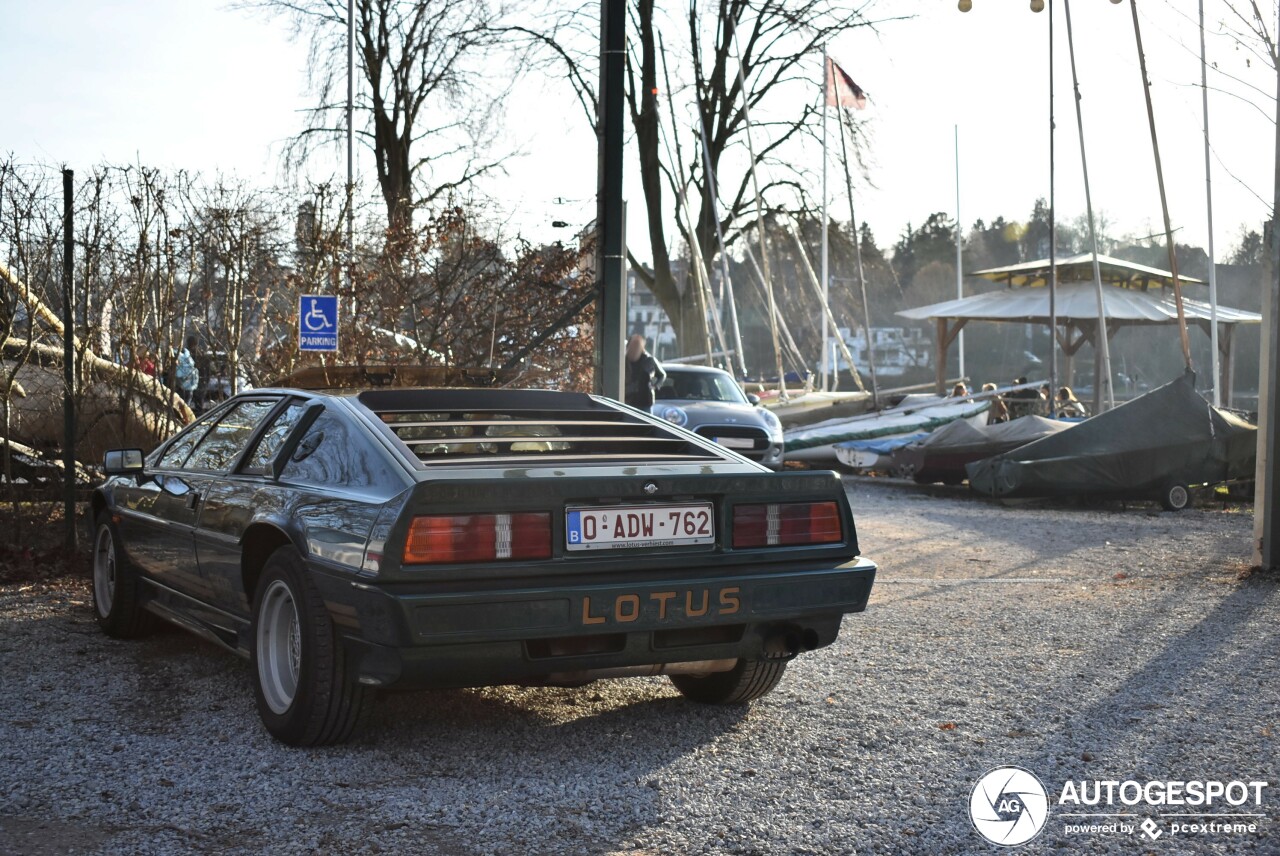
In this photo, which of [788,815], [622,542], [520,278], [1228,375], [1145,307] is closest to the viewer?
[788,815]

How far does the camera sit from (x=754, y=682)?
5.25 m

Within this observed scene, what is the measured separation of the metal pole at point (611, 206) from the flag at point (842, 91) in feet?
65.0

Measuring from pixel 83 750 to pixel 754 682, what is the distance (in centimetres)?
246

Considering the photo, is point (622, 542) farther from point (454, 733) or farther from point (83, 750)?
point (83, 750)

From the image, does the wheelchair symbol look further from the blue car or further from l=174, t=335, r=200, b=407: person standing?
the blue car

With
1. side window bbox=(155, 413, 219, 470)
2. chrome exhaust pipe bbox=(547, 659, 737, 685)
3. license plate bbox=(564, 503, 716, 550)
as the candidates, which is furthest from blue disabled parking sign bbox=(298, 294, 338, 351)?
license plate bbox=(564, 503, 716, 550)

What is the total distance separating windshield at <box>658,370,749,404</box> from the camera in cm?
1823

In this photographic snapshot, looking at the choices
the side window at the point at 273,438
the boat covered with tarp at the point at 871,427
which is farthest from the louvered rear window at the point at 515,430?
the boat covered with tarp at the point at 871,427

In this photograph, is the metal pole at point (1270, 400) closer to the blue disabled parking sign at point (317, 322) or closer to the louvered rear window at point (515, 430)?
the louvered rear window at point (515, 430)

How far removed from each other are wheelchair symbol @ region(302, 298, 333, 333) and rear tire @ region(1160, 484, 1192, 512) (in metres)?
9.50

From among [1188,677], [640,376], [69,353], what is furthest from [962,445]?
[69,353]

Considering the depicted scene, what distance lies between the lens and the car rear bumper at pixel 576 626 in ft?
13.8

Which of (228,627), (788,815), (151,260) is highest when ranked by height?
(151,260)

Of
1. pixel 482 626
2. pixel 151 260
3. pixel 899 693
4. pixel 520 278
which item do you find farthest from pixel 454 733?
pixel 520 278
